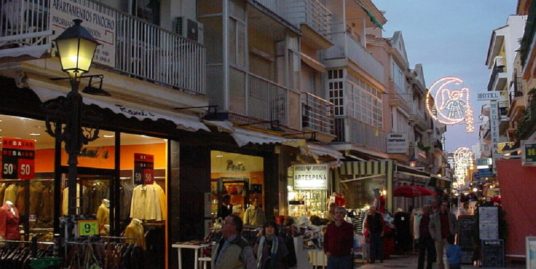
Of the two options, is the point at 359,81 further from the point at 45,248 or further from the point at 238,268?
the point at 238,268

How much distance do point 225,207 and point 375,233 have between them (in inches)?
178

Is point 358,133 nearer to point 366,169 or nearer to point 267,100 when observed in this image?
point 366,169

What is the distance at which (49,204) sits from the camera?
37.4 feet

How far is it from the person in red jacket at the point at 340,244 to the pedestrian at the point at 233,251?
12.2ft

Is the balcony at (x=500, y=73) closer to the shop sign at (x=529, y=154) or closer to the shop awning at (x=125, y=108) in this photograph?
the shop sign at (x=529, y=154)

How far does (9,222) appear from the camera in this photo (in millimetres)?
10992

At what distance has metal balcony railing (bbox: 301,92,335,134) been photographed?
67.0 feet

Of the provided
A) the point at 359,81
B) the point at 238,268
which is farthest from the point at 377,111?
the point at 238,268

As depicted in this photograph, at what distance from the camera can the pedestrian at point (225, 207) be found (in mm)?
17166

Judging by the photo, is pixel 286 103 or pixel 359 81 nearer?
pixel 286 103

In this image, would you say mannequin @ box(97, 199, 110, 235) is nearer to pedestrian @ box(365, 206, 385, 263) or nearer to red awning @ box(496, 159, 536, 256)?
pedestrian @ box(365, 206, 385, 263)

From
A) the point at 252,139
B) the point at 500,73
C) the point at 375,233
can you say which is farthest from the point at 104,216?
the point at 500,73

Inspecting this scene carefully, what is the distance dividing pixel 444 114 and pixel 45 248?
47.7 ft

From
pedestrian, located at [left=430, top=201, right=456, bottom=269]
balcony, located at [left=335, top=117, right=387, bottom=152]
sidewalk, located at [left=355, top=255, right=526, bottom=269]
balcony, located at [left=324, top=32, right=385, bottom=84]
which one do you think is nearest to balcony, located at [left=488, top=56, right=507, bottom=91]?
balcony, located at [left=335, top=117, right=387, bottom=152]
